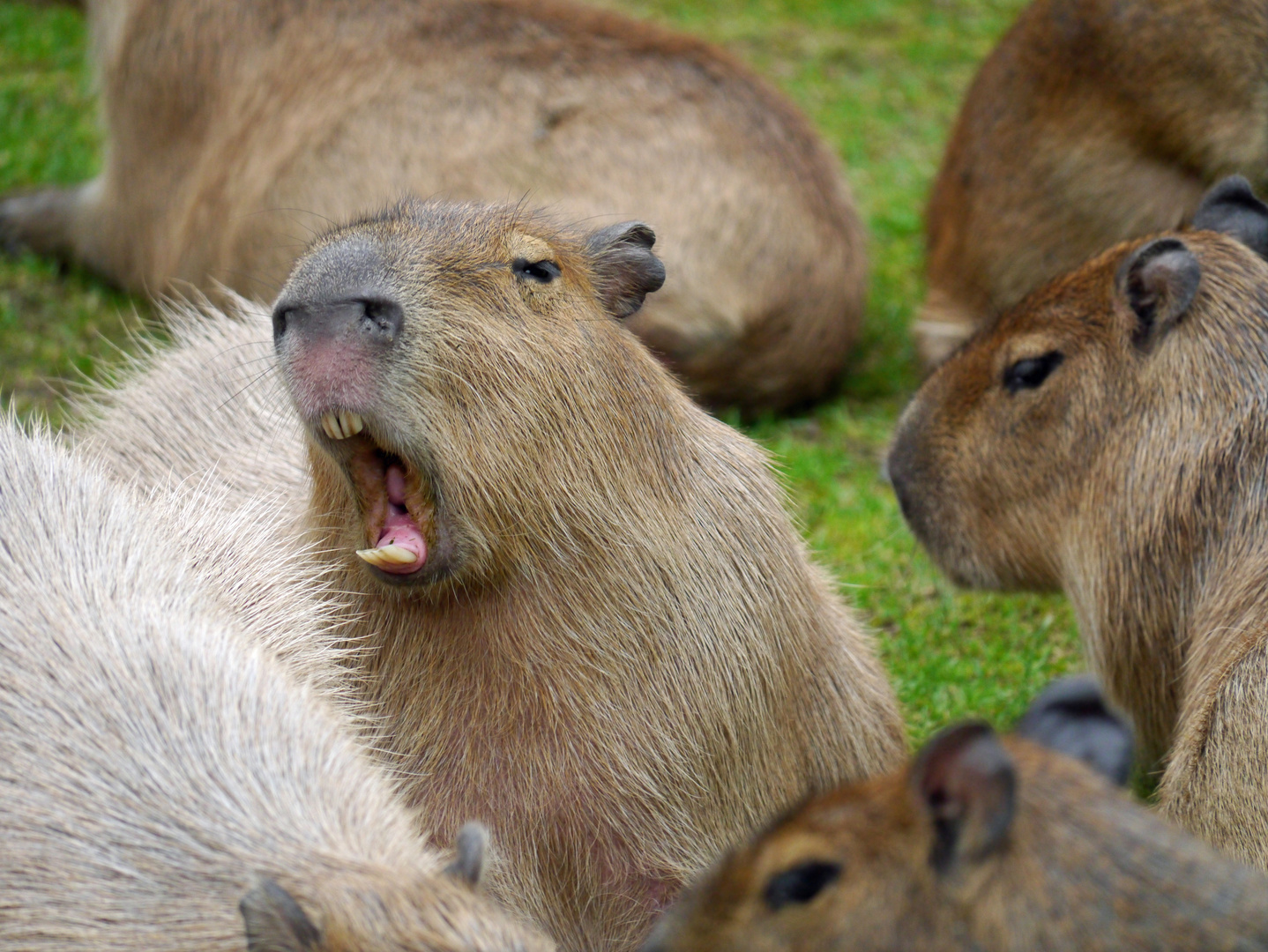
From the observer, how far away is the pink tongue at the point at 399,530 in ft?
8.81

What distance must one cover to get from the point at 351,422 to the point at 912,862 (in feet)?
3.92

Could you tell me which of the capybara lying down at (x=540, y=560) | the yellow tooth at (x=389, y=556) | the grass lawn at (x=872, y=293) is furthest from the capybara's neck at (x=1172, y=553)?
the yellow tooth at (x=389, y=556)

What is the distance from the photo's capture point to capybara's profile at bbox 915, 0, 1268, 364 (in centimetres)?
539

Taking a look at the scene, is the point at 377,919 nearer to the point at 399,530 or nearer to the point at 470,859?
the point at 470,859

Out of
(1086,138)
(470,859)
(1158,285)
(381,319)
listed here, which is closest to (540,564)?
(381,319)

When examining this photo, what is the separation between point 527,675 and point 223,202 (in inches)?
144

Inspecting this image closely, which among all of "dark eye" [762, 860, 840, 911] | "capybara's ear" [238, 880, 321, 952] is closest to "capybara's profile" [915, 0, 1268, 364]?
"dark eye" [762, 860, 840, 911]

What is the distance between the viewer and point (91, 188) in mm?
6480

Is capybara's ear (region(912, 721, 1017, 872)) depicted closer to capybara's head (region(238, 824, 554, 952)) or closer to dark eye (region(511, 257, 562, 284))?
capybara's head (region(238, 824, 554, 952))

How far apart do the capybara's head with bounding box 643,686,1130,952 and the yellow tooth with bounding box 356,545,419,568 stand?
92cm

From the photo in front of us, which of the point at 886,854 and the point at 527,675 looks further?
the point at 527,675

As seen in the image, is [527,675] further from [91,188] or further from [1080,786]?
[91,188]

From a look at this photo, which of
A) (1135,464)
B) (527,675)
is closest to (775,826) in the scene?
(527,675)

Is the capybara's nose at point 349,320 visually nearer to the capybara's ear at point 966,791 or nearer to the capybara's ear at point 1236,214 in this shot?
the capybara's ear at point 966,791
